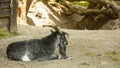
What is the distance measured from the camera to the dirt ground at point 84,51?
8.18m

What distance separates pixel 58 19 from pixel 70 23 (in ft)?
2.52

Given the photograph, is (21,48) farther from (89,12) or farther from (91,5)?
(91,5)

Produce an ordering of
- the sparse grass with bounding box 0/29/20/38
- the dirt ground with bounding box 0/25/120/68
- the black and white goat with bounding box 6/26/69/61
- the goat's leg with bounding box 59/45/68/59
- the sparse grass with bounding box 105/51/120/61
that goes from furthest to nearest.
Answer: the sparse grass with bounding box 0/29/20/38 → the sparse grass with bounding box 105/51/120/61 → the goat's leg with bounding box 59/45/68/59 → the black and white goat with bounding box 6/26/69/61 → the dirt ground with bounding box 0/25/120/68

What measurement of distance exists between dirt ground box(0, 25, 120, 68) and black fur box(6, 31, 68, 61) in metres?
0.19

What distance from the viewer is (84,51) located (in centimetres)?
984

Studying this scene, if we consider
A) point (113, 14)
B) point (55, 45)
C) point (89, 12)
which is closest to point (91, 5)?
point (89, 12)

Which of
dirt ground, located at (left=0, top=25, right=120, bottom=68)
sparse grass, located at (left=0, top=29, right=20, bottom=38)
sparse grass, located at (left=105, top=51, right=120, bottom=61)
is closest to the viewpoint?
dirt ground, located at (left=0, top=25, right=120, bottom=68)

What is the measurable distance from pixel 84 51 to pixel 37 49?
5.89 ft

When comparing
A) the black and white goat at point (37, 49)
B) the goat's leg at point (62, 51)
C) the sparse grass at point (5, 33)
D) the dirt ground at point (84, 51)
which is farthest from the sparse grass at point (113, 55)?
the sparse grass at point (5, 33)

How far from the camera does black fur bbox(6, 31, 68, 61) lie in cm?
848

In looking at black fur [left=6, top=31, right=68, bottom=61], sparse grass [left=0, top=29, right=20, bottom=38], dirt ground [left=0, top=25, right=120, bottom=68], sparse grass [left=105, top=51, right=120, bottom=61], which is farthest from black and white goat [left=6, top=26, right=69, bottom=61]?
sparse grass [left=0, top=29, right=20, bottom=38]

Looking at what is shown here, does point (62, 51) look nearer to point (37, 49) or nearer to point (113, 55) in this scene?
point (37, 49)

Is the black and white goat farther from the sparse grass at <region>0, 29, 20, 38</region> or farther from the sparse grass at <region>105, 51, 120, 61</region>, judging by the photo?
the sparse grass at <region>0, 29, 20, 38</region>

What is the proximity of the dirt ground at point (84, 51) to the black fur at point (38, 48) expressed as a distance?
0.19 meters
